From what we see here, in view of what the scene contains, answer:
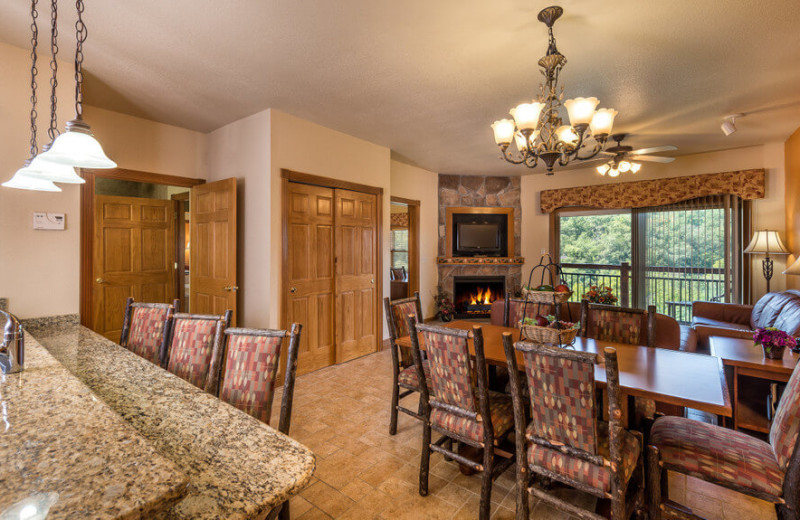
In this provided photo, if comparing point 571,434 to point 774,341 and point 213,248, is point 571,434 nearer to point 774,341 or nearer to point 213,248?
point 774,341

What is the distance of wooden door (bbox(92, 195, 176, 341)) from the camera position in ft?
13.9

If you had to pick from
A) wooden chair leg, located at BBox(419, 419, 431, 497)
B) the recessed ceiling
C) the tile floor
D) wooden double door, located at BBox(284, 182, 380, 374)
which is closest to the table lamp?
the recessed ceiling

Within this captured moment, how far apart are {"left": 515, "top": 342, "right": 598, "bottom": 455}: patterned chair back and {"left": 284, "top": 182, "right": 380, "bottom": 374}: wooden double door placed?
2.70 metres

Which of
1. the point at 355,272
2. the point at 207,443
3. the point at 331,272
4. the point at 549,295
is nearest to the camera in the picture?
the point at 207,443

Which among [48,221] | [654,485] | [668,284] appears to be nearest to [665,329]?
[654,485]

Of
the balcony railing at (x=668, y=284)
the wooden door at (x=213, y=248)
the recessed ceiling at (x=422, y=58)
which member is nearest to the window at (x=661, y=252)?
the balcony railing at (x=668, y=284)

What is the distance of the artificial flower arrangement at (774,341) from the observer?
7.64 feet

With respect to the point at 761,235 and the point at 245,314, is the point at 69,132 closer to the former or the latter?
the point at 245,314

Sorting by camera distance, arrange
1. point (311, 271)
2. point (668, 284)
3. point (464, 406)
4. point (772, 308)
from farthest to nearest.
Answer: point (668, 284) < point (311, 271) < point (772, 308) < point (464, 406)

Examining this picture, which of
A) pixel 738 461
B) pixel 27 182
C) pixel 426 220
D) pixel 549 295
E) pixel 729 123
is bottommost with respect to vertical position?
pixel 738 461

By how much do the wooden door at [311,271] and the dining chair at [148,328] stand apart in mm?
1351

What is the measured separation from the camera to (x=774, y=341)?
7.72 feet

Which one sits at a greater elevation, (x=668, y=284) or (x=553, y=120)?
(x=553, y=120)

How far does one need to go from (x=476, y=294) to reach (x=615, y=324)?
4.12 meters
